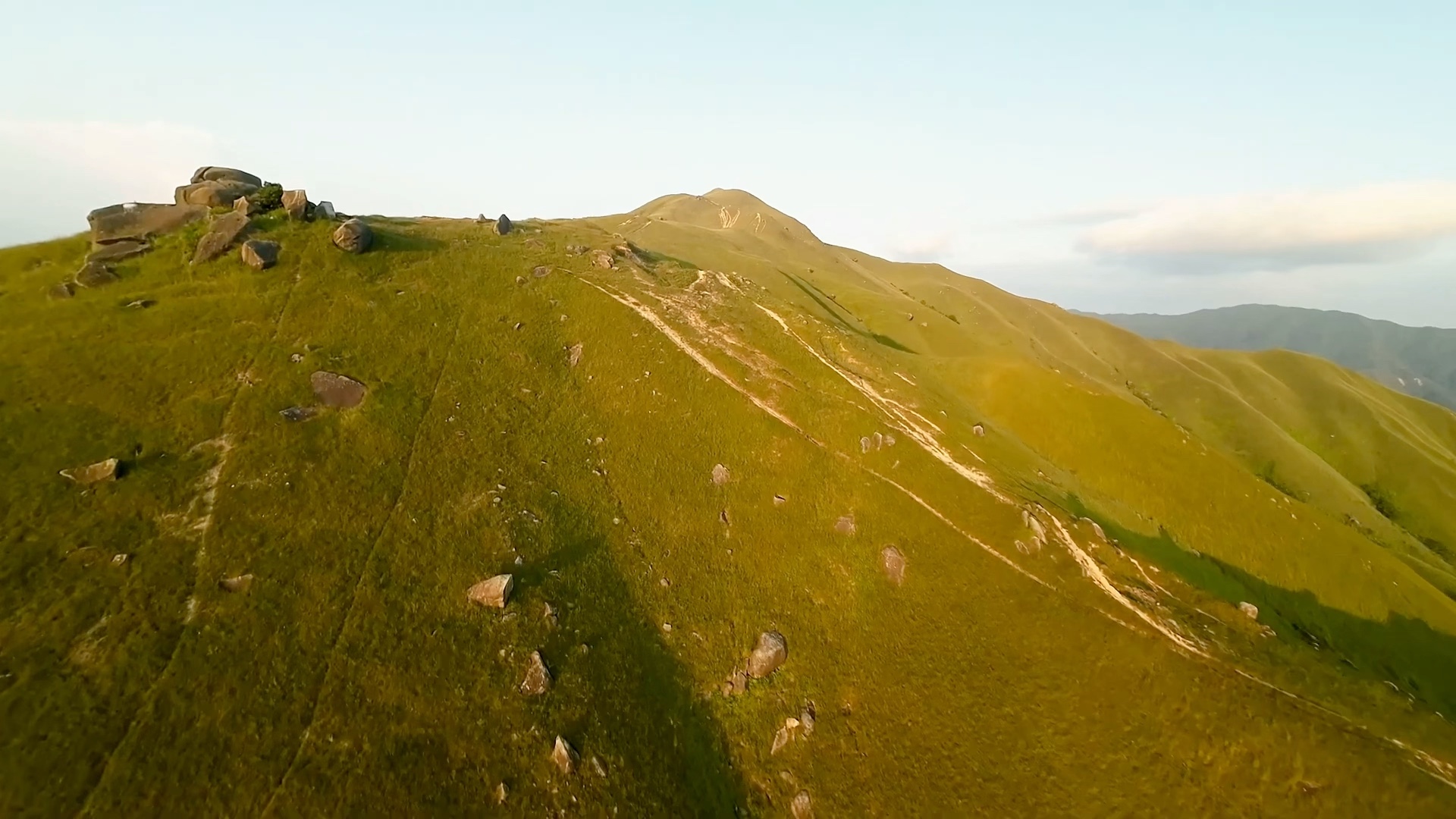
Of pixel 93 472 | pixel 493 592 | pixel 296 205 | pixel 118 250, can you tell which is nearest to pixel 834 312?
Answer: pixel 296 205

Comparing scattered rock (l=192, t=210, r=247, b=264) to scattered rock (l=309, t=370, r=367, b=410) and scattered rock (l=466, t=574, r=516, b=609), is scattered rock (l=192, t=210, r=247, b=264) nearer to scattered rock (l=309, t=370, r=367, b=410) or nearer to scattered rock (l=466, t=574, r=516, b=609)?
scattered rock (l=309, t=370, r=367, b=410)

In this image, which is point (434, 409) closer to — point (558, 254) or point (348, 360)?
point (348, 360)

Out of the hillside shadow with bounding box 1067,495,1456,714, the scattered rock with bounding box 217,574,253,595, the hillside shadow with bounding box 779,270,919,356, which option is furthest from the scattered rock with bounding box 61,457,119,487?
the hillside shadow with bounding box 779,270,919,356

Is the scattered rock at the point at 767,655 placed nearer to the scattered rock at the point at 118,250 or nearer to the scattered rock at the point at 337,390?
the scattered rock at the point at 337,390

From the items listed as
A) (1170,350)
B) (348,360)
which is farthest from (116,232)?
(1170,350)

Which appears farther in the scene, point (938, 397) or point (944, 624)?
point (938, 397)

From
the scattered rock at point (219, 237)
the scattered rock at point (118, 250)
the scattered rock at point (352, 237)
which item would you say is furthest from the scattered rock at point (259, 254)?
the scattered rock at point (118, 250)
